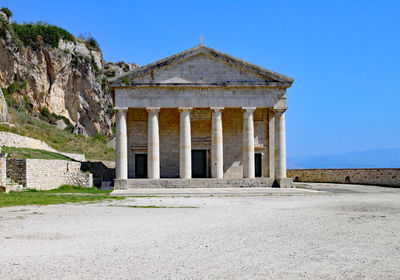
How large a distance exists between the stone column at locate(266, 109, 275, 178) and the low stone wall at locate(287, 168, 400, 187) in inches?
378

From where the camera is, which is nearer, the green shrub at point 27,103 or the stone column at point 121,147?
the stone column at point 121,147

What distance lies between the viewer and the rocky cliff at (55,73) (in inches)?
2085

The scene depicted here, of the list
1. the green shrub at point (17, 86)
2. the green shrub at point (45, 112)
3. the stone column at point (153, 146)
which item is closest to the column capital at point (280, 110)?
the stone column at point (153, 146)

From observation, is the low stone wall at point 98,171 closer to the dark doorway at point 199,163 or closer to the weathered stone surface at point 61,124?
the dark doorway at point 199,163

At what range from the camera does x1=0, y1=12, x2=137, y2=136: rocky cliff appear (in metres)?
53.0

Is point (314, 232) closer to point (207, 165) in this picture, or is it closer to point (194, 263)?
point (194, 263)

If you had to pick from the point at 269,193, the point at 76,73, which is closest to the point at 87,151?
the point at 76,73

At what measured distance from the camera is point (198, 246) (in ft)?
28.2

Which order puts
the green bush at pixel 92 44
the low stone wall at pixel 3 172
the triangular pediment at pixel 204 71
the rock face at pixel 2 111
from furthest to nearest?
the green bush at pixel 92 44 < the rock face at pixel 2 111 < the triangular pediment at pixel 204 71 < the low stone wall at pixel 3 172

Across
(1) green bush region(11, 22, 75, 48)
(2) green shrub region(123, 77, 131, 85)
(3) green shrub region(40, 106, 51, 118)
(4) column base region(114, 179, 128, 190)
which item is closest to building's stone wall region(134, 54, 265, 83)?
(2) green shrub region(123, 77, 131, 85)

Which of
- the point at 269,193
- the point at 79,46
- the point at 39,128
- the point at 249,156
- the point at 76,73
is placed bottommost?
the point at 269,193

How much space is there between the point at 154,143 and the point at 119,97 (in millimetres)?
4189

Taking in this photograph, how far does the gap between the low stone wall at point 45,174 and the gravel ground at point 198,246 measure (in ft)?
34.3

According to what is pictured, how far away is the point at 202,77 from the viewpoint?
31.4 metres
